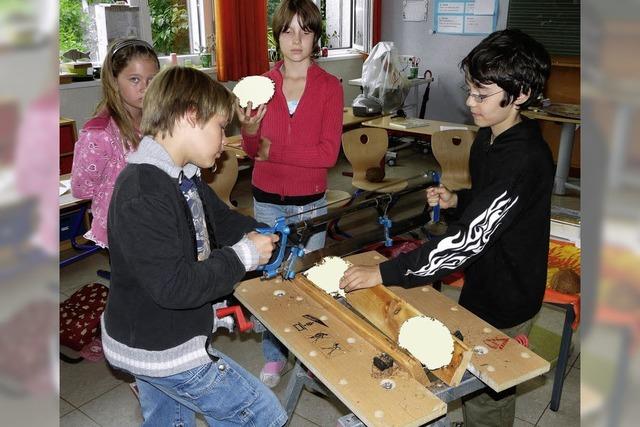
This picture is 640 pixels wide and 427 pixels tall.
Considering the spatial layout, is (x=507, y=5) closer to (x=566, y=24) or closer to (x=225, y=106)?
(x=566, y=24)

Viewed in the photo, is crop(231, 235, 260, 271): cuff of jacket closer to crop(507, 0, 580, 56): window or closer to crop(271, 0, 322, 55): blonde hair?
crop(271, 0, 322, 55): blonde hair

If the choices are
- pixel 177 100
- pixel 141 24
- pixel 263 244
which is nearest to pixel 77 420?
pixel 263 244

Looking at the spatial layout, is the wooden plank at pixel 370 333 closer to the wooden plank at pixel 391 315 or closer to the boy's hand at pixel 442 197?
the wooden plank at pixel 391 315

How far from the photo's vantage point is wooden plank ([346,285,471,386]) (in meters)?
1.30

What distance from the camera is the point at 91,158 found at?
6.20ft

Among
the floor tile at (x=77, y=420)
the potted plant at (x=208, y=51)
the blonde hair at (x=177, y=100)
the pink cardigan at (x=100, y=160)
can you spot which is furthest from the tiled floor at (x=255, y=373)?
the potted plant at (x=208, y=51)

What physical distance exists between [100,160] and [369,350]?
113cm

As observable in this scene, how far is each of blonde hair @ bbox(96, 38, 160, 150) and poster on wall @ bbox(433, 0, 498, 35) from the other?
559 cm

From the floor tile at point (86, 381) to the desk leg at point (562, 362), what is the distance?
195cm

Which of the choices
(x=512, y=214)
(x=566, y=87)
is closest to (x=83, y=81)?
(x=512, y=214)

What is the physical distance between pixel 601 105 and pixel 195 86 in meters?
1.13

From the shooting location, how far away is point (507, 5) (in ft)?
21.1

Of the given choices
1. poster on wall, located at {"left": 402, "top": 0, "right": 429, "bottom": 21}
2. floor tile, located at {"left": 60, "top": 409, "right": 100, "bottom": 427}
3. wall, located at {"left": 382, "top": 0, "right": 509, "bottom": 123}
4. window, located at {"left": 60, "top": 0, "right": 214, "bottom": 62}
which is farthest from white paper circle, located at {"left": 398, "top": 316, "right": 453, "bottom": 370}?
A: poster on wall, located at {"left": 402, "top": 0, "right": 429, "bottom": 21}

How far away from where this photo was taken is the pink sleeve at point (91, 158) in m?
1.88
